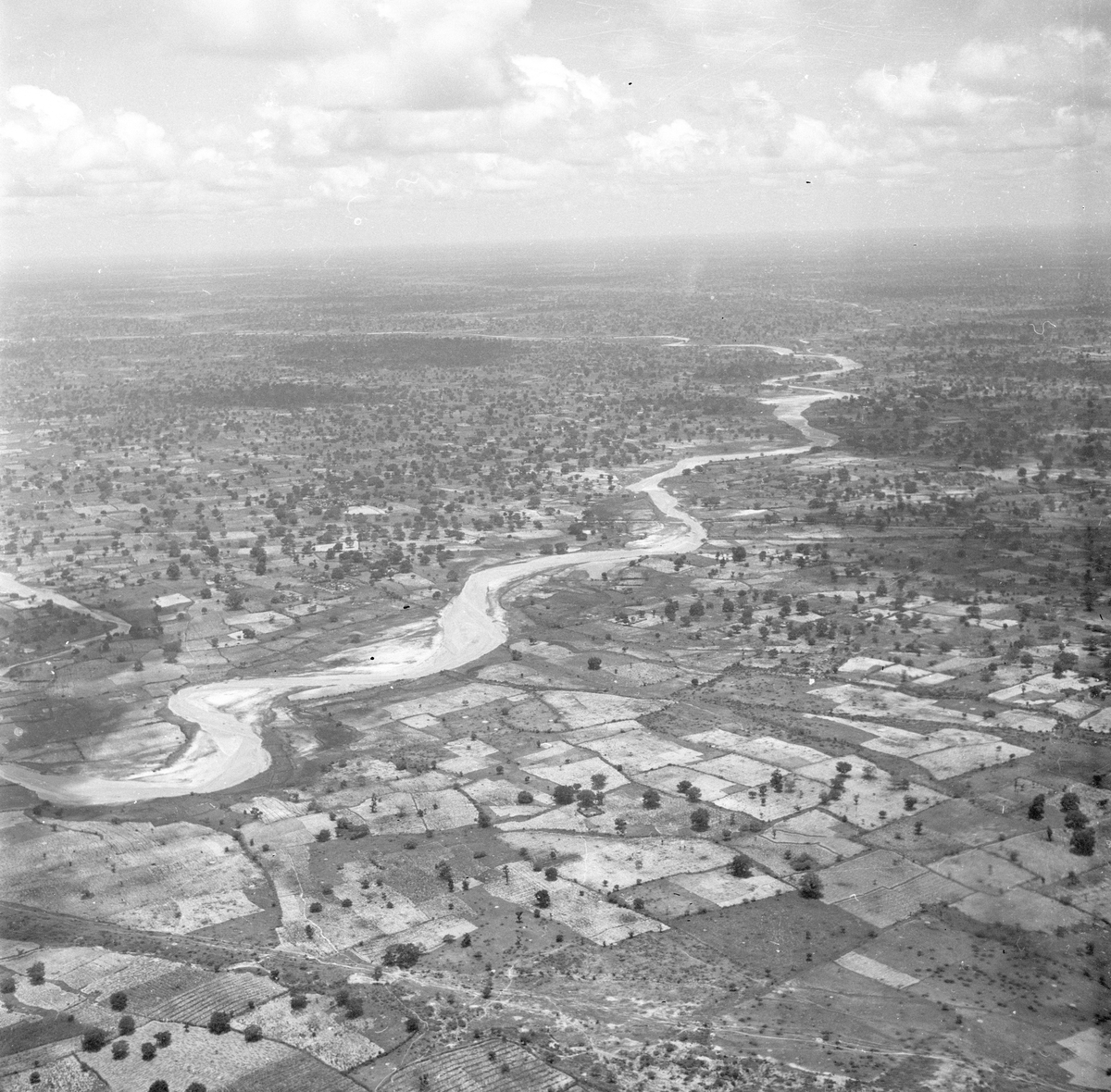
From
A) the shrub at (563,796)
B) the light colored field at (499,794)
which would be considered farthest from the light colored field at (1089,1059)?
the light colored field at (499,794)

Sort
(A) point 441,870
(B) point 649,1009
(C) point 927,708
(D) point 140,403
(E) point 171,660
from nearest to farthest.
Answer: (B) point 649,1009, (A) point 441,870, (C) point 927,708, (E) point 171,660, (D) point 140,403

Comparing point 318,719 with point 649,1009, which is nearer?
point 649,1009

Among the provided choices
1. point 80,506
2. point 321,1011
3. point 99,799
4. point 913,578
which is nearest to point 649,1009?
point 321,1011

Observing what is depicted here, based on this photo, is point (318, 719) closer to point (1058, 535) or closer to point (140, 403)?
point (1058, 535)

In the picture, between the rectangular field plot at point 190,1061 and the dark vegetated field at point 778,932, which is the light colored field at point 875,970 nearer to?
the dark vegetated field at point 778,932

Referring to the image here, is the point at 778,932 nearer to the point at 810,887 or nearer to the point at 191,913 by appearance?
the point at 810,887

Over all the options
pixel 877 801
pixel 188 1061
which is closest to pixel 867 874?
pixel 877 801
